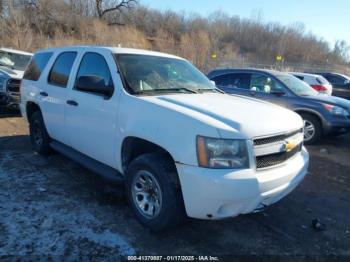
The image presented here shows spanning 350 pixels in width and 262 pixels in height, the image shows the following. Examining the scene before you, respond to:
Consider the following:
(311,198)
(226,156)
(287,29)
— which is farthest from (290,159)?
(287,29)

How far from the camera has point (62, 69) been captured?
187 inches

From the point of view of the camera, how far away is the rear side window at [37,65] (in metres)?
5.34

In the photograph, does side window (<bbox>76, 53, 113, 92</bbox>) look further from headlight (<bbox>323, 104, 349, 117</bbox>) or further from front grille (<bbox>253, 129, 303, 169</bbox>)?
headlight (<bbox>323, 104, 349, 117</bbox>)

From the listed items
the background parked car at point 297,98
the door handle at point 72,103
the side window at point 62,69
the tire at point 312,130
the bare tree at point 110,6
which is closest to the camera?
the door handle at point 72,103

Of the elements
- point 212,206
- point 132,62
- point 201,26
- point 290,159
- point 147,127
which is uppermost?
point 201,26

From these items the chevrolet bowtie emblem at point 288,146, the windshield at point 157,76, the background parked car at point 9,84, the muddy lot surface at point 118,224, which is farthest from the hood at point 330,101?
the background parked car at point 9,84

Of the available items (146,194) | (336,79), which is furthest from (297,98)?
(336,79)

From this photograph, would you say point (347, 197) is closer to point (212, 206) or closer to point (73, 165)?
point (212, 206)

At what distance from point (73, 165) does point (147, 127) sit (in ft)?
8.37

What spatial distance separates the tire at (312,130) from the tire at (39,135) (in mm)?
5703

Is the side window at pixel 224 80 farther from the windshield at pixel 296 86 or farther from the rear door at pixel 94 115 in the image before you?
the rear door at pixel 94 115

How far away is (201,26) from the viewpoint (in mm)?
68375

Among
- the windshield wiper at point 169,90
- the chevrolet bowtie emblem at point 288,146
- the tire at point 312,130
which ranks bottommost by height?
the tire at point 312,130

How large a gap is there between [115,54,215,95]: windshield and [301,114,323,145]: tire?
400 centimetres
